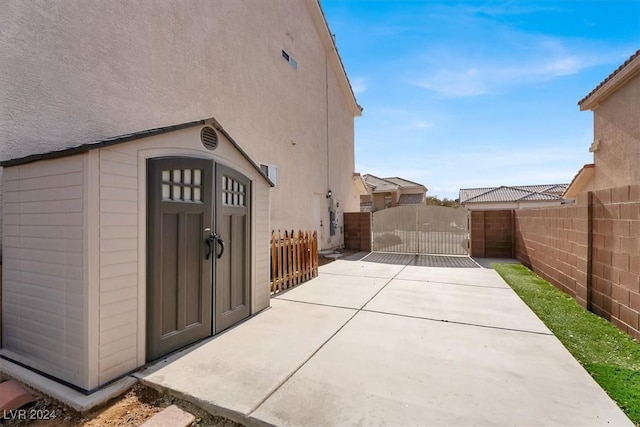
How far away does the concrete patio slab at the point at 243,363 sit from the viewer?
98.9 inches

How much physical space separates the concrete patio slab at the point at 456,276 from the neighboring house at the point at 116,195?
4.56 metres

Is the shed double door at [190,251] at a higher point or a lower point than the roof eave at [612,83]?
lower

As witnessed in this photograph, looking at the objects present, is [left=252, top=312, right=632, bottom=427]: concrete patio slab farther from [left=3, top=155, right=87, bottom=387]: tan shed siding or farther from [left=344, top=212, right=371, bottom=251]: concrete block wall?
[left=344, top=212, right=371, bottom=251]: concrete block wall

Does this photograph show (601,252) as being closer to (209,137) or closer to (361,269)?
(361,269)

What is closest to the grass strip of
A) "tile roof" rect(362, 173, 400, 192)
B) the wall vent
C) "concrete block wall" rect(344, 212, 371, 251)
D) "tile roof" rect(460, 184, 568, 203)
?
"concrete block wall" rect(344, 212, 371, 251)

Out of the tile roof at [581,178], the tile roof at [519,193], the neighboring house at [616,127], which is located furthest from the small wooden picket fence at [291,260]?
the tile roof at [519,193]

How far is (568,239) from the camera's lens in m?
5.81

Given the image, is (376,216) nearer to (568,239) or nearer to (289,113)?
(289,113)

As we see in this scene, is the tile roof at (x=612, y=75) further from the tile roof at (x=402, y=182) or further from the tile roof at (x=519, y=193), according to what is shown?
the tile roof at (x=519, y=193)

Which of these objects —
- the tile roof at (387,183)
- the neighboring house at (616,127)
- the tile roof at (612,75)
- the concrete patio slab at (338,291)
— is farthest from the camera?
the tile roof at (387,183)

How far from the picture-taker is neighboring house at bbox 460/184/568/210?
30.8 m

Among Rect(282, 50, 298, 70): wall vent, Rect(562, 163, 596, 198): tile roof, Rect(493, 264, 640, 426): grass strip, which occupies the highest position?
Rect(282, 50, 298, 70): wall vent

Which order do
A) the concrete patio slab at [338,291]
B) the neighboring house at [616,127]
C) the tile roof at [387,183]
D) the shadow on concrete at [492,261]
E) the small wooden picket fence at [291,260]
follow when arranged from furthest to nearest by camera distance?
1. the tile roof at [387,183]
2. the shadow on concrete at [492,261]
3. the neighboring house at [616,127]
4. the small wooden picket fence at [291,260]
5. the concrete patio slab at [338,291]

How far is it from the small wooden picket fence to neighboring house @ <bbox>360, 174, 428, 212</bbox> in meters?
21.9
